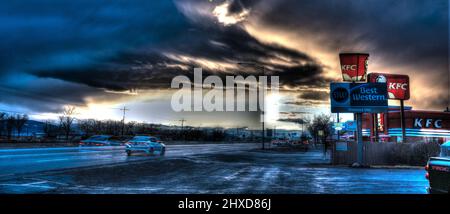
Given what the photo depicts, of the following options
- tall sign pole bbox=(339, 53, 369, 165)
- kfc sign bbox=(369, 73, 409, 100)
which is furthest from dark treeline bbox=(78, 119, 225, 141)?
tall sign pole bbox=(339, 53, 369, 165)

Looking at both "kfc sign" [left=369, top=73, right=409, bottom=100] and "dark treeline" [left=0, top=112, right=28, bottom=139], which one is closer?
"kfc sign" [left=369, top=73, right=409, bottom=100]

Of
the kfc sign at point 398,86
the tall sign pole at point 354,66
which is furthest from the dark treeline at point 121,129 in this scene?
the tall sign pole at point 354,66

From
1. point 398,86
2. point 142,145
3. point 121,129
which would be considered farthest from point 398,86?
point 121,129

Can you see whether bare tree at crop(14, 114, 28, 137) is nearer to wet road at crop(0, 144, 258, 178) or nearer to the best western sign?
wet road at crop(0, 144, 258, 178)

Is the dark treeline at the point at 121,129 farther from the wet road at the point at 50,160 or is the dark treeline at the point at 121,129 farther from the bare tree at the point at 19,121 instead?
the wet road at the point at 50,160

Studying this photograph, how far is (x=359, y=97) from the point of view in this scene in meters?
23.0

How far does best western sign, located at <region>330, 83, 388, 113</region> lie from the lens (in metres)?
22.9

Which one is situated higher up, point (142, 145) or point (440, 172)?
point (440, 172)

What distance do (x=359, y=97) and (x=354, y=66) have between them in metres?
2.34

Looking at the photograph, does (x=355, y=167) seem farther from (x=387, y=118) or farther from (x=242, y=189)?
(x=387, y=118)

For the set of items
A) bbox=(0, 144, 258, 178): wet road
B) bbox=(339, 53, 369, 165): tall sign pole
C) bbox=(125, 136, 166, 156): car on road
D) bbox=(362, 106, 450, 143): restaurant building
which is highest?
bbox=(339, 53, 369, 165): tall sign pole

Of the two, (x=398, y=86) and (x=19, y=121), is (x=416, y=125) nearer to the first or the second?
(x=398, y=86)

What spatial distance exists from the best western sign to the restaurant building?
2874 cm
